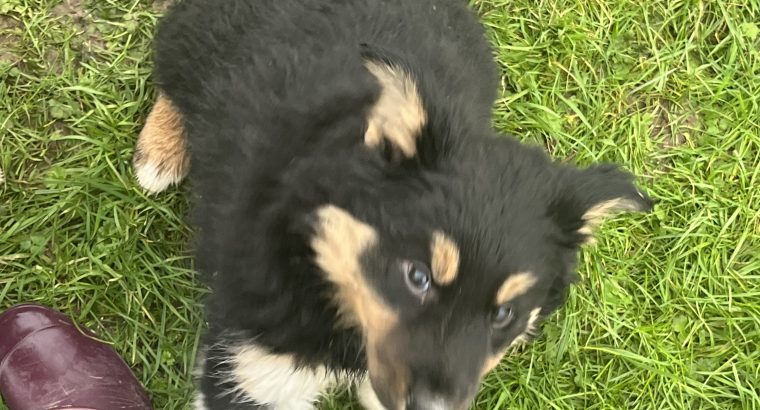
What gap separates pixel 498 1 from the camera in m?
3.52

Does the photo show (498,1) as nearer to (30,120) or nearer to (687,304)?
(687,304)

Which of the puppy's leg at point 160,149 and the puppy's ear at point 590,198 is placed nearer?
the puppy's ear at point 590,198

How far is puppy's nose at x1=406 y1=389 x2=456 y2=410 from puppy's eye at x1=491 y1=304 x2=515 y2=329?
0.97 feet

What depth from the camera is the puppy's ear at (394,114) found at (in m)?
1.84

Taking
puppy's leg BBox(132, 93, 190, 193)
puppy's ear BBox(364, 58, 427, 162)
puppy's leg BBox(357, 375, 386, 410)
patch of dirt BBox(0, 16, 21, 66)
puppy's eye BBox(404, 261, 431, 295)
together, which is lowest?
puppy's leg BBox(357, 375, 386, 410)

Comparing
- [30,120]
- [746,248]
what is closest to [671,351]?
[746,248]

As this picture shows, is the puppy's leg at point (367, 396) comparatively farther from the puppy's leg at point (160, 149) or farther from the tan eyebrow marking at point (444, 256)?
the puppy's leg at point (160, 149)

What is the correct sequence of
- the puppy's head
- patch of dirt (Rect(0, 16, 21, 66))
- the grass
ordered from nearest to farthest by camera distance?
1. the puppy's head
2. the grass
3. patch of dirt (Rect(0, 16, 21, 66))

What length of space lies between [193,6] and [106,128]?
0.76 m

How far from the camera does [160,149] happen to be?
3.07 metres

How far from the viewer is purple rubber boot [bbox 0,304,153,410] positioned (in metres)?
2.92

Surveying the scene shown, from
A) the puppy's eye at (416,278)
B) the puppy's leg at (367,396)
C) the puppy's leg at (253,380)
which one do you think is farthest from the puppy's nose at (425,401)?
the puppy's leg at (367,396)

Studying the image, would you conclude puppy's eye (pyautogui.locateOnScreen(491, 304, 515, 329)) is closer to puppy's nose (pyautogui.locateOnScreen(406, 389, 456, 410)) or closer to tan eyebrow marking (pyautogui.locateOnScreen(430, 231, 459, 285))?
tan eyebrow marking (pyautogui.locateOnScreen(430, 231, 459, 285))

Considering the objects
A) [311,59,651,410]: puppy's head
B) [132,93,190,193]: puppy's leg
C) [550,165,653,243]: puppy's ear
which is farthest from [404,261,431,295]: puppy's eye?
[132,93,190,193]: puppy's leg
